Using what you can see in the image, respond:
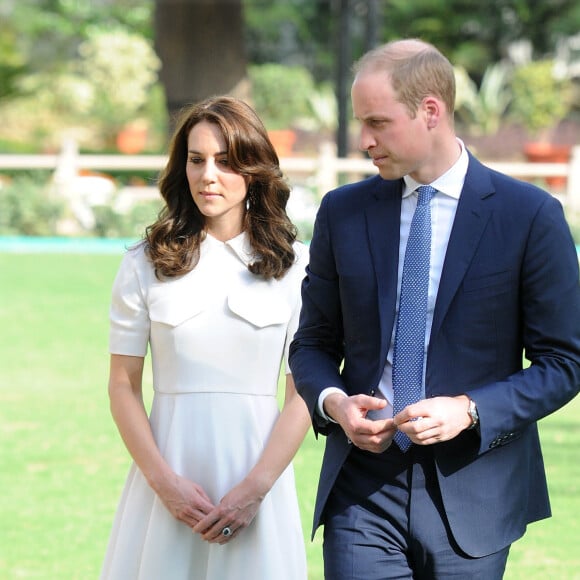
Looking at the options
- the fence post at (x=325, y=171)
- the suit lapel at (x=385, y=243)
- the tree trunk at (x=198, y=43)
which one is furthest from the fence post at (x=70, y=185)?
the suit lapel at (x=385, y=243)

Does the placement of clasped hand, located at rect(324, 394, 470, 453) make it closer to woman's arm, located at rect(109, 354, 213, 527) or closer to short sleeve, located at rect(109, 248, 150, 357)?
woman's arm, located at rect(109, 354, 213, 527)

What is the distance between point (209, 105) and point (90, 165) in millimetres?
18755

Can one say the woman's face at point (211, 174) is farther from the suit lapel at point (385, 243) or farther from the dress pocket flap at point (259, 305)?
the suit lapel at point (385, 243)

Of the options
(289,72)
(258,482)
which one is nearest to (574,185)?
(258,482)

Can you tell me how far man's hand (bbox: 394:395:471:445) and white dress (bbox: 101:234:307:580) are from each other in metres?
0.95

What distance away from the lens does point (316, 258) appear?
3562mm

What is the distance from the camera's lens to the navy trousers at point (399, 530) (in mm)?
3299

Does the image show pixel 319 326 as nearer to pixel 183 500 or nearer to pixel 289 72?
pixel 183 500

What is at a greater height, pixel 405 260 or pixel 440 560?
pixel 405 260

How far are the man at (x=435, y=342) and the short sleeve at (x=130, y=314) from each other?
682 mm

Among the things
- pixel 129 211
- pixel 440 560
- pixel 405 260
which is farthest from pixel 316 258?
pixel 129 211

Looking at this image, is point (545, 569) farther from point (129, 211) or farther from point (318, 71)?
point (318, 71)

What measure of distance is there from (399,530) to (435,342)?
0.50 metres

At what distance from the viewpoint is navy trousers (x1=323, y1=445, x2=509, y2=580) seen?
10.8 ft
